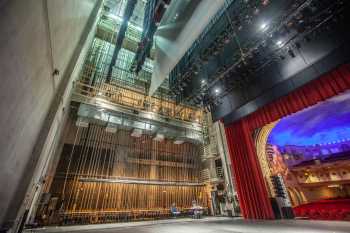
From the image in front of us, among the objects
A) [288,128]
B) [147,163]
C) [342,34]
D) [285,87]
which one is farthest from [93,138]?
[288,128]

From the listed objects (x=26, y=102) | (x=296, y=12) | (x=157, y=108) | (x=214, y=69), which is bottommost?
(x=26, y=102)

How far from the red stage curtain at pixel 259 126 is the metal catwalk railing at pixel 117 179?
3.83 m

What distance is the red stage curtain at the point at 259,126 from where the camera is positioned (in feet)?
15.0

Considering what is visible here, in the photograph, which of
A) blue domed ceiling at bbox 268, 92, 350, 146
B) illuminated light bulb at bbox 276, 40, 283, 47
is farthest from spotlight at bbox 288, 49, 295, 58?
blue domed ceiling at bbox 268, 92, 350, 146

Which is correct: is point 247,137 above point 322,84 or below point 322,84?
below

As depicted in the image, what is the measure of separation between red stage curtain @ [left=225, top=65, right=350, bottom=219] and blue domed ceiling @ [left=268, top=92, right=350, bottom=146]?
321 cm

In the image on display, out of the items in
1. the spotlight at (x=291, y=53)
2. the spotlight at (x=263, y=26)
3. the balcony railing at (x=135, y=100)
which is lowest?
the spotlight at (x=291, y=53)

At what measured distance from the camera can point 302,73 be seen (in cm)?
462

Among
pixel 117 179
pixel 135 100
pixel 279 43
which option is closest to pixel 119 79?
pixel 135 100

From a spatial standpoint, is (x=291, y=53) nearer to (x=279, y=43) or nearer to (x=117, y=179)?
(x=279, y=43)

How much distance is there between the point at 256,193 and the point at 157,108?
607cm

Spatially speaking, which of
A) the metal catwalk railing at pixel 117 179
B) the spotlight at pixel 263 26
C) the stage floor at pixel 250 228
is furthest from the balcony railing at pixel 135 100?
the stage floor at pixel 250 228

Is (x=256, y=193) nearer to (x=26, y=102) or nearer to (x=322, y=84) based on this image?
(x=322, y=84)

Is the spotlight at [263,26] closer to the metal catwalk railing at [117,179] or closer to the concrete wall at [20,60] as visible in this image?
the concrete wall at [20,60]
